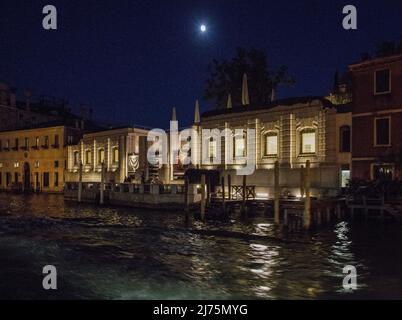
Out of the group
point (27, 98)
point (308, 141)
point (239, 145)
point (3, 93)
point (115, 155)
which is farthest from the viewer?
point (27, 98)

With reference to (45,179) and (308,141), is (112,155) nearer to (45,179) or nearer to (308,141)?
(45,179)

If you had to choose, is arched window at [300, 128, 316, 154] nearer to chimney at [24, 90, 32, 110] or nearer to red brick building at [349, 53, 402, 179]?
red brick building at [349, 53, 402, 179]

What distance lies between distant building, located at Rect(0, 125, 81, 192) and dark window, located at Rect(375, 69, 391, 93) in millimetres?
37553

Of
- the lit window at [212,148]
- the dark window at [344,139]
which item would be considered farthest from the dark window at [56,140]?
the dark window at [344,139]

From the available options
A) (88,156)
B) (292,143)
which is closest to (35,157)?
(88,156)

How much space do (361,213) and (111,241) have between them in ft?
48.9

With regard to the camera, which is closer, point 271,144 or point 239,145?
point 271,144

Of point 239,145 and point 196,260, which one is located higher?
point 239,145

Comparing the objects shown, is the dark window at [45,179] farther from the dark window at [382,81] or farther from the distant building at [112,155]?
the dark window at [382,81]

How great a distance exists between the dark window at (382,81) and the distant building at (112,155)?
20304 millimetres

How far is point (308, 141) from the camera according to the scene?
2947cm

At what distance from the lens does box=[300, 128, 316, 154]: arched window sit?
95.8 ft

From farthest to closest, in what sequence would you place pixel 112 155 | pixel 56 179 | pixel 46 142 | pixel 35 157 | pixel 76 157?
1. pixel 35 157
2. pixel 46 142
3. pixel 56 179
4. pixel 76 157
5. pixel 112 155
